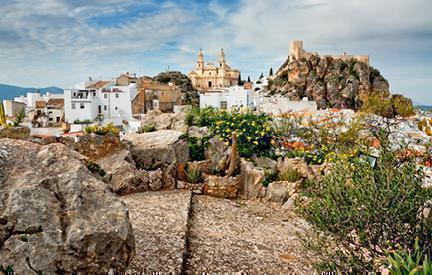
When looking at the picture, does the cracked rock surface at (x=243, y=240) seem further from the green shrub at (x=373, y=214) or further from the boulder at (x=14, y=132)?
the boulder at (x=14, y=132)

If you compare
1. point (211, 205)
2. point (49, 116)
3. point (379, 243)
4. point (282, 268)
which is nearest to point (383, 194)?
point (379, 243)

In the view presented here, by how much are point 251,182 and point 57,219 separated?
6830 mm

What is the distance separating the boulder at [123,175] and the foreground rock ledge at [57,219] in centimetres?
439

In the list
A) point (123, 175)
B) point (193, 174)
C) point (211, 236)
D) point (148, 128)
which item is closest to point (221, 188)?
point (193, 174)

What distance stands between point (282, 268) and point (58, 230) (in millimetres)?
3840

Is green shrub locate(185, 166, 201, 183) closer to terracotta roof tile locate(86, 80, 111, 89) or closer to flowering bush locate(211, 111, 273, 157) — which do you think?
flowering bush locate(211, 111, 273, 157)

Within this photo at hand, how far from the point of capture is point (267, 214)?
Answer: 29.3 feet

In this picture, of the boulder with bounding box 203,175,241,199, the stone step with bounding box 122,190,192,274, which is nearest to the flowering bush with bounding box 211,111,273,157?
the boulder with bounding box 203,175,241,199

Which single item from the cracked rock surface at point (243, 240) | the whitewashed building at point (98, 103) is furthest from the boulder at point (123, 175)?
the whitewashed building at point (98, 103)

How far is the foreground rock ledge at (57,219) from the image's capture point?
3637mm

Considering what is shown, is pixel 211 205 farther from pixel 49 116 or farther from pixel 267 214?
pixel 49 116

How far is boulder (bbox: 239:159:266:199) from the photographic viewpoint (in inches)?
395

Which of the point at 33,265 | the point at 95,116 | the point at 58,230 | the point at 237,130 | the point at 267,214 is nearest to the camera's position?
the point at 33,265

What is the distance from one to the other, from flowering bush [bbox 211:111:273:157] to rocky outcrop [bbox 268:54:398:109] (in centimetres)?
Result: 4699
